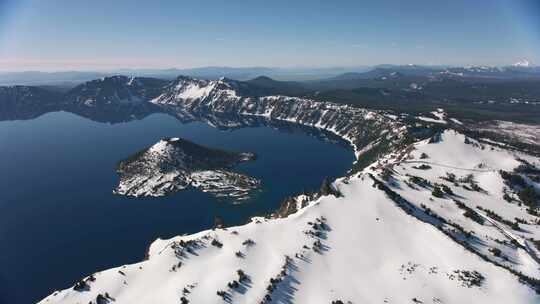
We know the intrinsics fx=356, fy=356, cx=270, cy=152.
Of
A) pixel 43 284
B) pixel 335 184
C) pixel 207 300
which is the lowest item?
pixel 43 284

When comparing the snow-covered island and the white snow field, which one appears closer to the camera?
the white snow field

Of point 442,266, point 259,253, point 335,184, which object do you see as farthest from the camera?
point 335,184

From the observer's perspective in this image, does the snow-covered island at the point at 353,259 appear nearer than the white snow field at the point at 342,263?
No

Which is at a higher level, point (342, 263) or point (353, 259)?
point (353, 259)

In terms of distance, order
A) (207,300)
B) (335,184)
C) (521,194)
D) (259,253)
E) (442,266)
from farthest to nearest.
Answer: (521,194) → (335,184) → (259,253) → (442,266) → (207,300)

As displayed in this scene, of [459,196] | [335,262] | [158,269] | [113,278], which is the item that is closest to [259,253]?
[335,262]

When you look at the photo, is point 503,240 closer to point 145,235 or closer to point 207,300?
point 207,300

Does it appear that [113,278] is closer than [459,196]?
Yes

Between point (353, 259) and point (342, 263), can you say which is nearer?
point (342, 263)
